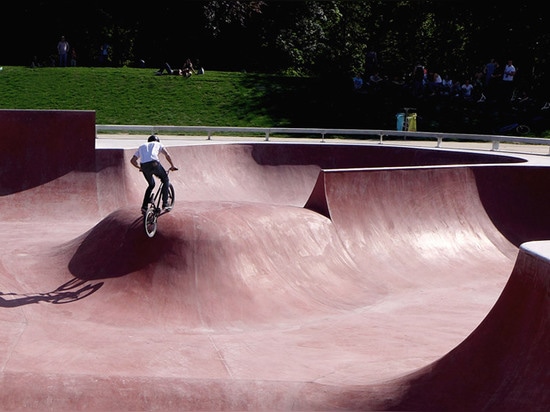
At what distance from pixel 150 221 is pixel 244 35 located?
1303 inches

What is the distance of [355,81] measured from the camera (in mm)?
31250

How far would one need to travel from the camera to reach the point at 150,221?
11.8m

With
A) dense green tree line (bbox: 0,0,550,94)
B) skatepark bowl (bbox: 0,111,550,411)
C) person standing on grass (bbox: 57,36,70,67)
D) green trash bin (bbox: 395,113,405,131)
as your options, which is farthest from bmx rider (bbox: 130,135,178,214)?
dense green tree line (bbox: 0,0,550,94)

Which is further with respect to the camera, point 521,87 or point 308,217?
point 521,87

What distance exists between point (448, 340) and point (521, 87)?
903 inches

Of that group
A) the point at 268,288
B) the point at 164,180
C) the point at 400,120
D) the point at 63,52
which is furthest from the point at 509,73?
the point at 63,52

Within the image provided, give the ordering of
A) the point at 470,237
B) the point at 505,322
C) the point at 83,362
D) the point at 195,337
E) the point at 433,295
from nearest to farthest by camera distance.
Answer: the point at 505,322, the point at 83,362, the point at 195,337, the point at 433,295, the point at 470,237

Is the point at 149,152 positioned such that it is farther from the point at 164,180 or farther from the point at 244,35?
the point at 244,35

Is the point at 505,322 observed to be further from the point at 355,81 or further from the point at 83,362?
the point at 355,81

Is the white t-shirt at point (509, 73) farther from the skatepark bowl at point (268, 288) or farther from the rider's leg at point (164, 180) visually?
the rider's leg at point (164, 180)

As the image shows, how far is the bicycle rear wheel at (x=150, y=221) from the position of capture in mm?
11750

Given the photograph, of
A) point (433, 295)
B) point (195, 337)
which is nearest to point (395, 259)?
point (433, 295)

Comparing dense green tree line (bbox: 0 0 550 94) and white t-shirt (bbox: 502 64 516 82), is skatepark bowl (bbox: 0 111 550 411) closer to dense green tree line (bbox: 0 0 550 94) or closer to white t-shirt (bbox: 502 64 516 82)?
white t-shirt (bbox: 502 64 516 82)

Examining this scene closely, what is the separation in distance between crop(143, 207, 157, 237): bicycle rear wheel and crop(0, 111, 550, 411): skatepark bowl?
20 centimetres
